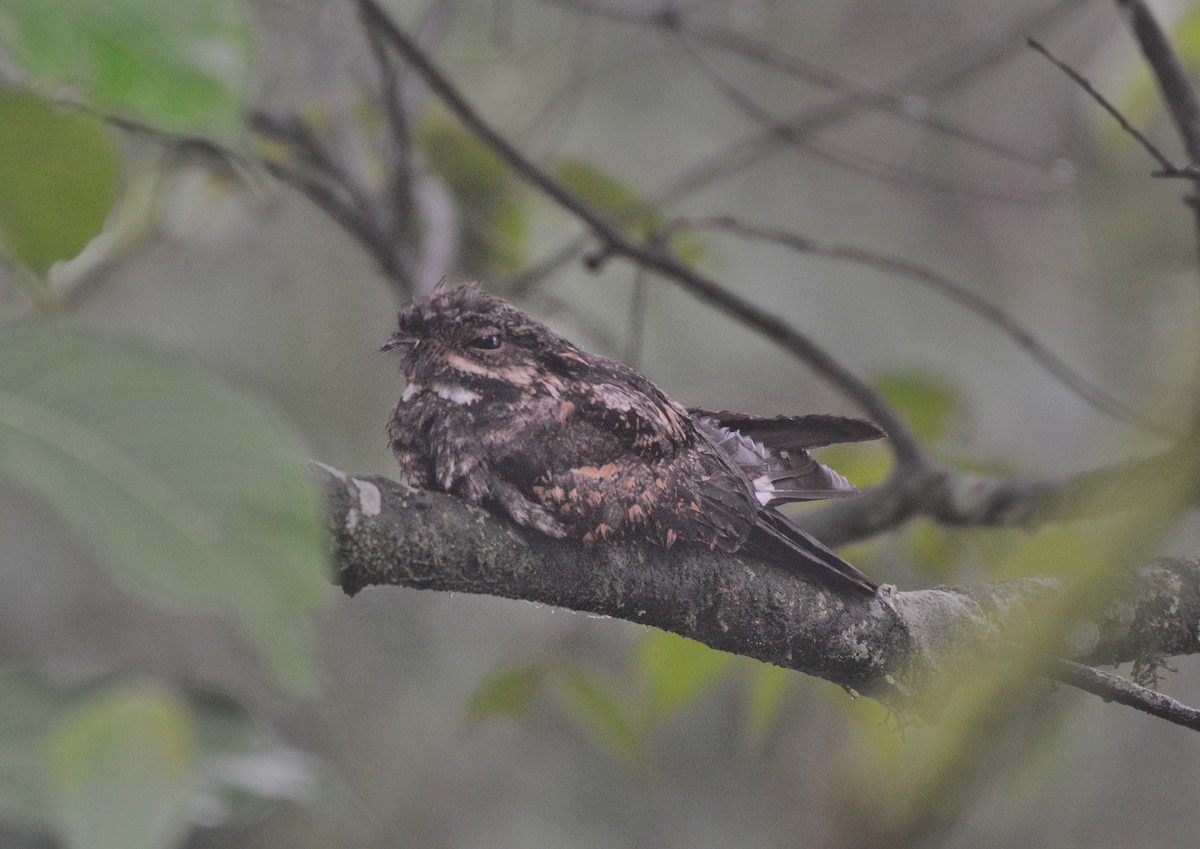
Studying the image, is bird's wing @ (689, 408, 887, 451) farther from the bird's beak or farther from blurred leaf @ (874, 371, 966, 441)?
blurred leaf @ (874, 371, 966, 441)

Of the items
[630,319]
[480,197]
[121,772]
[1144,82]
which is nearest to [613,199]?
[630,319]

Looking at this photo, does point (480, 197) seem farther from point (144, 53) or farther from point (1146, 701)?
point (144, 53)

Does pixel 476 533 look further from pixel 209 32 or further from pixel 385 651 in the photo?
pixel 385 651

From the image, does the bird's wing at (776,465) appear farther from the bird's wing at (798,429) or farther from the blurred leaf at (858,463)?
the blurred leaf at (858,463)

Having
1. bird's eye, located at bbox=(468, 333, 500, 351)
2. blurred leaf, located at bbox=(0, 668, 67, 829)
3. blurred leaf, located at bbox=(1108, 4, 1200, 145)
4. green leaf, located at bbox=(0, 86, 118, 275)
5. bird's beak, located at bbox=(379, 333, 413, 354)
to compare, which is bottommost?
blurred leaf, located at bbox=(0, 668, 67, 829)

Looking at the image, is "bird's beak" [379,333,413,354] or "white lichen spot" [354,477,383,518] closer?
"white lichen spot" [354,477,383,518]

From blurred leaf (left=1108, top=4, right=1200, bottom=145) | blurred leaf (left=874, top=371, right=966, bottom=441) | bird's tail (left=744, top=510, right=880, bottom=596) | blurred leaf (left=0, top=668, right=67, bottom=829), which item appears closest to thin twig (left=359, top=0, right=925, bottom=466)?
blurred leaf (left=874, top=371, right=966, bottom=441)

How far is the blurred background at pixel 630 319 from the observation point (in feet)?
8.71

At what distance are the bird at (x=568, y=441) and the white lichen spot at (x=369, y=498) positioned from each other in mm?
303

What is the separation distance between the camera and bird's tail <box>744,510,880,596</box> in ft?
6.77

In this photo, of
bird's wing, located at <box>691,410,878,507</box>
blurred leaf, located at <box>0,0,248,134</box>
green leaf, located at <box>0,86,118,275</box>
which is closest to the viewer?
blurred leaf, located at <box>0,0,248,134</box>

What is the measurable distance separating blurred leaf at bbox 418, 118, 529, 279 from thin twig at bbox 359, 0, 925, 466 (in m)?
1.06

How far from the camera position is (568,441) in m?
2.09

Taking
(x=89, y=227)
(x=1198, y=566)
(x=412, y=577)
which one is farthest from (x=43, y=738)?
(x=1198, y=566)
